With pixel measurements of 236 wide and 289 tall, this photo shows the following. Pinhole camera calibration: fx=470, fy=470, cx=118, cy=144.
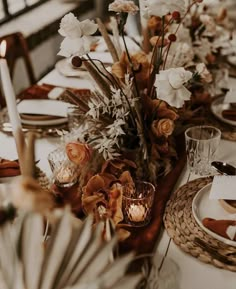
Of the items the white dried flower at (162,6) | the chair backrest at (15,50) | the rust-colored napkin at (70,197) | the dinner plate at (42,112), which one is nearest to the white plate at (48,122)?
the dinner plate at (42,112)

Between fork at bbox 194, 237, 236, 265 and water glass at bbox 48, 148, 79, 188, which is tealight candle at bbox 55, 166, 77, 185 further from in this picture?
fork at bbox 194, 237, 236, 265

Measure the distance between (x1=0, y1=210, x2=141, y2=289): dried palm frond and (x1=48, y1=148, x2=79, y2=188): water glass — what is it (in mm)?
498

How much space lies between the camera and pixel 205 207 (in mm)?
1092

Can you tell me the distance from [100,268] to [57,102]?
40.6 inches

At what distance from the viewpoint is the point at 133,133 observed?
3.91 feet

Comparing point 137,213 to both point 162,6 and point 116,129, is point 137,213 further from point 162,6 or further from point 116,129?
point 162,6

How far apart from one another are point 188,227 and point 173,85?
1.04ft

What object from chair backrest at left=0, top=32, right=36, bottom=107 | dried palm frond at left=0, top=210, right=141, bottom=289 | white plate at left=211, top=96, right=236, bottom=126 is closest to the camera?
dried palm frond at left=0, top=210, right=141, bottom=289

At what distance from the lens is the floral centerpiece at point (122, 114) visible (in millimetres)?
1087

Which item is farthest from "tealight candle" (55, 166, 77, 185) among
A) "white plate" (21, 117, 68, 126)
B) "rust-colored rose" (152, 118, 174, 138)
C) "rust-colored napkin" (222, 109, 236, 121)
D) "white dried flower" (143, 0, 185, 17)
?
"rust-colored napkin" (222, 109, 236, 121)

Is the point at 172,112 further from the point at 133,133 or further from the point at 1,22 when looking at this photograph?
the point at 1,22

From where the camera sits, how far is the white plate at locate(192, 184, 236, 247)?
1.05 m

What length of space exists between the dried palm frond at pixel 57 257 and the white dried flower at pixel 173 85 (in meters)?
0.48

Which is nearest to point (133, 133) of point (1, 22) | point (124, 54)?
point (124, 54)
